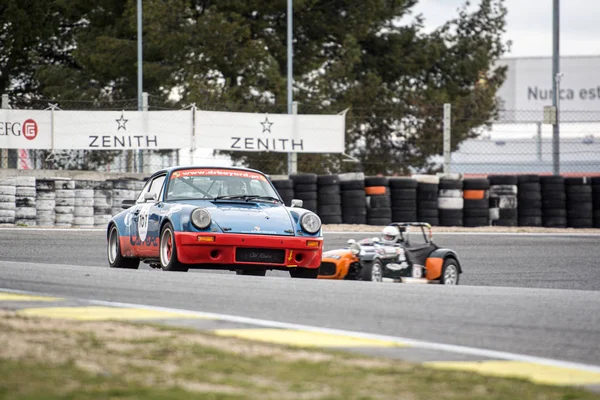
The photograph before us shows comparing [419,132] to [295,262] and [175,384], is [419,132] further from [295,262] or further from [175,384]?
[175,384]

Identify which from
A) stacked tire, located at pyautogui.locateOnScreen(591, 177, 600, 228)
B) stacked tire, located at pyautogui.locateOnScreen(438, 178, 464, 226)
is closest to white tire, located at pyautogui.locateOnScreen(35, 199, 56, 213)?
stacked tire, located at pyautogui.locateOnScreen(438, 178, 464, 226)

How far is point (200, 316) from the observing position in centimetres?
652

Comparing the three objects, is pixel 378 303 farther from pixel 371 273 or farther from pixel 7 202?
pixel 7 202

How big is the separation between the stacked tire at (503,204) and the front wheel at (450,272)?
6.64 metres

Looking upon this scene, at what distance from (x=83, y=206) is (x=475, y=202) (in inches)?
257

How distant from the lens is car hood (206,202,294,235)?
34.0ft

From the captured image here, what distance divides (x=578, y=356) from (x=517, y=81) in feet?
204

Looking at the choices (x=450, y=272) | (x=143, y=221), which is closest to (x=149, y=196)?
(x=143, y=221)

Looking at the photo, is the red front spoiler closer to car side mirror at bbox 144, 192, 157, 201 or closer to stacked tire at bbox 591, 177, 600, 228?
car side mirror at bbox 144, 192, 157, 201

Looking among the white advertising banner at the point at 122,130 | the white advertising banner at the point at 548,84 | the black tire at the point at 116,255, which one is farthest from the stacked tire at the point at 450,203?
the white advertising banner at the point at 548,84

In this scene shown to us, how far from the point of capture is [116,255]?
1212cm

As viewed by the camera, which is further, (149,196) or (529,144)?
(529,144)

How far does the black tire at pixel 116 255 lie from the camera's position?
39.4 ft

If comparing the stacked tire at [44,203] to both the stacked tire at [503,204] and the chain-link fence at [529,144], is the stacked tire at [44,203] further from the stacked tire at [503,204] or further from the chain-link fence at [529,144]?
the stacked tire at [503,204]
